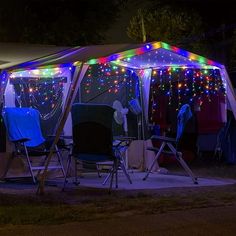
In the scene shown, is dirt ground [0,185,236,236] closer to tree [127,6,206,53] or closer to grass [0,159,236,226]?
grass [0,159,236,226]

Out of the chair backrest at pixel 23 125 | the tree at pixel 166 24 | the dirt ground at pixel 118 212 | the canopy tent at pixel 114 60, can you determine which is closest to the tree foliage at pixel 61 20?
the tree at pixel 166 24

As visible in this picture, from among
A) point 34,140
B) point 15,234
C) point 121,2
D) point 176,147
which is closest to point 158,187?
point 176,147

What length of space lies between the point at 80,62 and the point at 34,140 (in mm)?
2337

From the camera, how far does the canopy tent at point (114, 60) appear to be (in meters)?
8.52

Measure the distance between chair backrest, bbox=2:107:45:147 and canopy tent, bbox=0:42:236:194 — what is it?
0.79 meters

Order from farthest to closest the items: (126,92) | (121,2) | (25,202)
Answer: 1. (121,2)
2. (126,92)
3. (25,202)

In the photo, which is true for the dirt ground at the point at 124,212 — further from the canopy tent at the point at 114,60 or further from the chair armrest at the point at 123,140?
the chair armrest at the point at 123,140

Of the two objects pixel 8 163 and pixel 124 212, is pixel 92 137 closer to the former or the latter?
pixel 124 212

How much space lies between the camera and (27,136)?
1023 cm

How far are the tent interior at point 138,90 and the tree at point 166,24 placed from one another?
6.87 meters

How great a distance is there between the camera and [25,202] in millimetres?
7793

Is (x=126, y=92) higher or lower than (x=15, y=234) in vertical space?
higher

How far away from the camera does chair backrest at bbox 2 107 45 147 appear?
1009cm

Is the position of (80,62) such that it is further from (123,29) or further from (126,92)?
(123,29)
